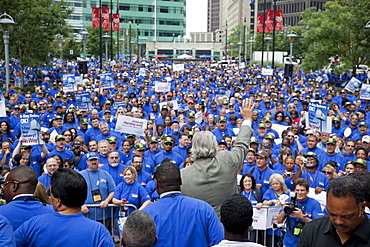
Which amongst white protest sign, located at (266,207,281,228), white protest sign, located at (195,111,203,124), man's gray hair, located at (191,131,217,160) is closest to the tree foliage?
white protest sign, located at (195,111,203,124)

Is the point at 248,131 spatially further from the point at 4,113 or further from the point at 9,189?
the point at 4,113

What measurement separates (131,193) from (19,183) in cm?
367

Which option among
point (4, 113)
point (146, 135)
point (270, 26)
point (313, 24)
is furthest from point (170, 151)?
point (270, 26)

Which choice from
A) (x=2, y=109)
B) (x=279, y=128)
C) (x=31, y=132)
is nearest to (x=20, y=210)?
(x=31, y=132)

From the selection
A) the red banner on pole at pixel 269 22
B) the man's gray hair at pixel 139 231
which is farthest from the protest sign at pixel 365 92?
the red banner on pole at pixel 269 22

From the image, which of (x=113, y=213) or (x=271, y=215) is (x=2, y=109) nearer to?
(x=113, y=213)

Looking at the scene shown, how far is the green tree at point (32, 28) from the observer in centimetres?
2485

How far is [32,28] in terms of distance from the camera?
26656 mm

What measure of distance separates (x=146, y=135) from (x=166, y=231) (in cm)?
906

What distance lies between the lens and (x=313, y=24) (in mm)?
30500

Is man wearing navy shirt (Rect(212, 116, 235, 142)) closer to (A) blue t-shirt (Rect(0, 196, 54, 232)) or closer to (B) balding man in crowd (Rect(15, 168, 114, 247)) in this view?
(A) blue t-shirt (Rect(0, 196, 54, 232))

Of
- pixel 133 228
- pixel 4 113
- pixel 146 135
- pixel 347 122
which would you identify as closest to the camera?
pixel 133 228

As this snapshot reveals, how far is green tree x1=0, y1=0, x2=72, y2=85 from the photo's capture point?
24855mm

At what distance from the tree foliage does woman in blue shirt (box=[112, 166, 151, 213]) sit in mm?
18393
